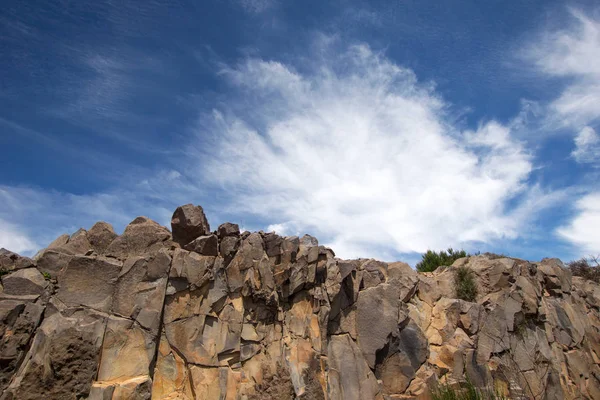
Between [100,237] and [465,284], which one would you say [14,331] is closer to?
[100,237]

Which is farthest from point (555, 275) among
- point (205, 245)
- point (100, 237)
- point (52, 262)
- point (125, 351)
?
point (52, 262)

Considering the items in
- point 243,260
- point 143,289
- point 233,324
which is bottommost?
point 233,324

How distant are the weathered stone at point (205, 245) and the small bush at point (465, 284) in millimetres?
8424

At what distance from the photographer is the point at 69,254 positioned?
318 inches

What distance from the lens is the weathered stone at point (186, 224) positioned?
9.03 metres

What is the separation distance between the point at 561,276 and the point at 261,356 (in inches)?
529

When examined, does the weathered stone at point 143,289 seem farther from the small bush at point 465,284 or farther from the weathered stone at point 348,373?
the small bush at point 465,284

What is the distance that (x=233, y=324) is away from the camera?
29.1 feet

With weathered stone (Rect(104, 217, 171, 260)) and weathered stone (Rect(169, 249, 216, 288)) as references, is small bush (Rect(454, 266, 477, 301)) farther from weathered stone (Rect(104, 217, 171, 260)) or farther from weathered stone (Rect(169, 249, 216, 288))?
weathered stone (Rect(104, 217, 171, 260))

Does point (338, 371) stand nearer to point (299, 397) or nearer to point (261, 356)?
point (299, 397)

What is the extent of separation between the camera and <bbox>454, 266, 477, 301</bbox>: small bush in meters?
13.2

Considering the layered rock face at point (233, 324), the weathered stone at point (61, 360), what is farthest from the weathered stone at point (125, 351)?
the weathered stone at point (61, 360)

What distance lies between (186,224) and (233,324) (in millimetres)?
2452

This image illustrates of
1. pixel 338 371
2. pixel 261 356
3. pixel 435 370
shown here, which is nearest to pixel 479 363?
pixel 435 370
